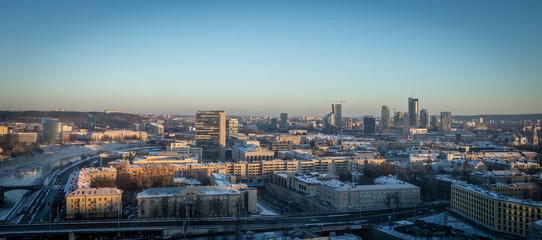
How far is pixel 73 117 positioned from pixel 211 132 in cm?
6171

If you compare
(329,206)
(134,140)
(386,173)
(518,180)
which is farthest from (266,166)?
(134,140)

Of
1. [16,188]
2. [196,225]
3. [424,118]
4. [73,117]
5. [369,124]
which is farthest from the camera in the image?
[73,117]

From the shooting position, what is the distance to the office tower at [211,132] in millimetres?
37438

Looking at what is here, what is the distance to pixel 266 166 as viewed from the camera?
28.3m

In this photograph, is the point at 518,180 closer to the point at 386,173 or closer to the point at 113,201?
the point at 386,173

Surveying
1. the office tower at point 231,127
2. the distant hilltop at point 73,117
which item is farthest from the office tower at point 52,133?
the distant hilltop at point 73,117

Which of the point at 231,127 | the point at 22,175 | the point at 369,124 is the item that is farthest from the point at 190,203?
the point at 369,124

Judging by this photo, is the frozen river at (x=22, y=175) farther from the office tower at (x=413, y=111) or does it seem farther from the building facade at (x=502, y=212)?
the office tower at (x=413, y=111)

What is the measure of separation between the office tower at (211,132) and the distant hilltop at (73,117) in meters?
51.4

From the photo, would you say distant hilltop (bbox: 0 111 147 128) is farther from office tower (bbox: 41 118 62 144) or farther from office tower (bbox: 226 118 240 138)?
office tower (bbox: 226 118 240 138)

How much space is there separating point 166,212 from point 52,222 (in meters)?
3.92

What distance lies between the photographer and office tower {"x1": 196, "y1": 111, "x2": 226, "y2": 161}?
37.4 m

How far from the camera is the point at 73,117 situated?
89.9m

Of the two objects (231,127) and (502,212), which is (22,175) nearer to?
(231,127)
